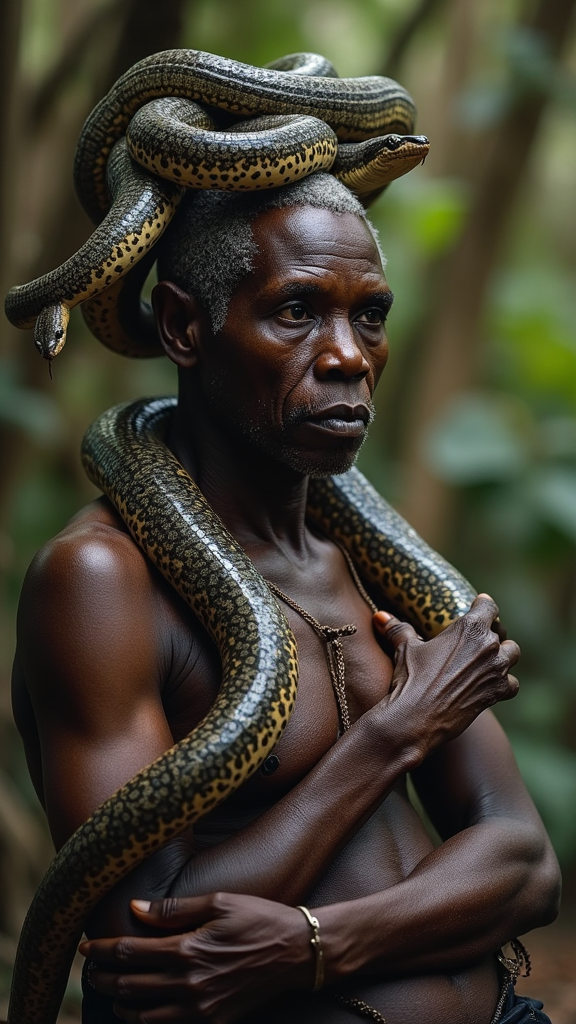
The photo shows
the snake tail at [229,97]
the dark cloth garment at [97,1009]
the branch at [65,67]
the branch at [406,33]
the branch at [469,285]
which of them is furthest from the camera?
the branch at [469,285]

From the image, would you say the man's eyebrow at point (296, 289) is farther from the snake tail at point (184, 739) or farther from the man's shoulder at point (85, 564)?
the man's shoulder at point (85, 564)

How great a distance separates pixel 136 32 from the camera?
4.41 meters

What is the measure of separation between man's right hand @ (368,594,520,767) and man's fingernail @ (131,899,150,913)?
724 mm

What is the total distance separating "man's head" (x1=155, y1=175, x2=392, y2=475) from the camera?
9.14 feet

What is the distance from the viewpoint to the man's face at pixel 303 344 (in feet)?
9.13

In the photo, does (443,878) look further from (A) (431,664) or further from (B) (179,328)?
(B) (179,328)

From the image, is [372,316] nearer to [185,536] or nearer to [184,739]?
[185,536]

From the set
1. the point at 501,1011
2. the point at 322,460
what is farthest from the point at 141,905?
the point at 322,460

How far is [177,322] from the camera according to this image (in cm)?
308

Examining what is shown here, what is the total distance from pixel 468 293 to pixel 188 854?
585 centimetres

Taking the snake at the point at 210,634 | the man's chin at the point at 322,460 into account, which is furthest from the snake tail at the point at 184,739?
the man's chin at the point at 322,460

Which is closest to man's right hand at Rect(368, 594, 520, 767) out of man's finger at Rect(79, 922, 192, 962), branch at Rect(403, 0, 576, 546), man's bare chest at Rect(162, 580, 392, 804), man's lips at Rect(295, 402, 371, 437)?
man's bare chest at Rect(162, 580, 392, 804)

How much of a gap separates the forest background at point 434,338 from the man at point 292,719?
2064mm

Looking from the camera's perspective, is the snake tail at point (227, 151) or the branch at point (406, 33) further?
the branch at point (406, 33)
